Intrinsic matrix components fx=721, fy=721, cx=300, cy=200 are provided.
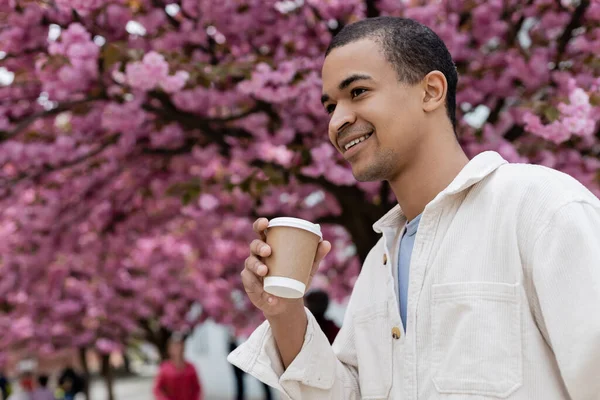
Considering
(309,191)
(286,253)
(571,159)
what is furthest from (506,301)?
(309,191)

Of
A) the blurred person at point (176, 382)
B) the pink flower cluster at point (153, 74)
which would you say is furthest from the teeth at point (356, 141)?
the blurred person at point (176, 382)

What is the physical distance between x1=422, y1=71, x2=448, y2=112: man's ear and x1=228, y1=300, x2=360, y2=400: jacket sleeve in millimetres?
671

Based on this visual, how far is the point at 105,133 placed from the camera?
752 cm

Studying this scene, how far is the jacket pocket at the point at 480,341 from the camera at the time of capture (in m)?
1.52

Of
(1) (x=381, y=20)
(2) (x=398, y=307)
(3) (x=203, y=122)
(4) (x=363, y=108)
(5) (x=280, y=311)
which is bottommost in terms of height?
(3) (x=203, y=122)

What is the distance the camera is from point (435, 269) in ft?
5.51

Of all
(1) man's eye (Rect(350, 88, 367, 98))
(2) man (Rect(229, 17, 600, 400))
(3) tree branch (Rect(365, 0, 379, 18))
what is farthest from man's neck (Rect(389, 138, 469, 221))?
(3) tree branch (Rect(365, 0, 379, 18))

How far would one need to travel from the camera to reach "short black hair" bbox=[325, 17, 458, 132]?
5.99ft

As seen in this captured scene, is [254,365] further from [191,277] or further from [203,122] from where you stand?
[191,277]

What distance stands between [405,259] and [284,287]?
0.35m

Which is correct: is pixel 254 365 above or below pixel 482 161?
below

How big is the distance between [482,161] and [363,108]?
319 millimetres

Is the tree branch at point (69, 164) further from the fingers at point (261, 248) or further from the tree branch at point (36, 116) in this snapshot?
the fingers at point (261, 248)

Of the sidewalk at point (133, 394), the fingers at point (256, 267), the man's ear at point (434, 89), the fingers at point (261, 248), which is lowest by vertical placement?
the sidewalk at point (133, 394)
